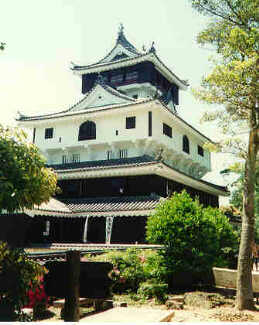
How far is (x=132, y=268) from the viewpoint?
12289 mm

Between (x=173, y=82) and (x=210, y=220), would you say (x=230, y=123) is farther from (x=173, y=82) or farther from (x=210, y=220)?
(x=173, y=82)

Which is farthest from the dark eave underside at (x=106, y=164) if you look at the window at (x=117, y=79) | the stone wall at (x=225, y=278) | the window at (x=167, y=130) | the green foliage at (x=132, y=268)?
the stone wall at (x=225, y=278)

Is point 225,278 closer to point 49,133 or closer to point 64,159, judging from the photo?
point 64,159

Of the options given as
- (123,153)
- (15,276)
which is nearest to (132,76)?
(123,153)

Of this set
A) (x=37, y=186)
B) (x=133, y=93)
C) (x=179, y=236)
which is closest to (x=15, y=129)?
(x=37, y=186)

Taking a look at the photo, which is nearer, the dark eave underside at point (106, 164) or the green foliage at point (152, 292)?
the green foliage at point (152, 292)

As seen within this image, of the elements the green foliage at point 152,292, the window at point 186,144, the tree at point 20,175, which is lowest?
the green foliage at point 152,292

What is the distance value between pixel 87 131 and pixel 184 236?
17.7 metres

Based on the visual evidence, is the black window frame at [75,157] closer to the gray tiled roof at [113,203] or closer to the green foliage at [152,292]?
the gray tiled roof at [113,203]

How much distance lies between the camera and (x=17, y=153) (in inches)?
223

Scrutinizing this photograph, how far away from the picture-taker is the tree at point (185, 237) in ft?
43.6

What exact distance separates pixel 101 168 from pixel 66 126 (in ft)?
23.8

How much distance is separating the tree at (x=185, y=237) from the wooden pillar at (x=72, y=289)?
9.52 meters

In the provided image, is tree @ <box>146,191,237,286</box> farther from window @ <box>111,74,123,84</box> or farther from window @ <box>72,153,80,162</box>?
window @ <box>111,74,123,84</box>
